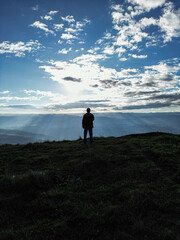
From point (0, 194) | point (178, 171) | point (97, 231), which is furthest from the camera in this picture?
point (178, 171)

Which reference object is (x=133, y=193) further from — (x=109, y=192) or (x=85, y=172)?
(x=85, y=172)

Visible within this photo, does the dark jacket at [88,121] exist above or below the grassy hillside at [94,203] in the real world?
above

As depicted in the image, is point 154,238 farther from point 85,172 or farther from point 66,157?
point 66,157

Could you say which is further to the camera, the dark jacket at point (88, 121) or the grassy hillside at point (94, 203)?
the dark jacket at point (88, 121)

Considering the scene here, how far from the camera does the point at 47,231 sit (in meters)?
3.81

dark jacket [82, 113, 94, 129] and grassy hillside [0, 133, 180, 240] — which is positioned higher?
dark jacket [82, 113, 94, 129]

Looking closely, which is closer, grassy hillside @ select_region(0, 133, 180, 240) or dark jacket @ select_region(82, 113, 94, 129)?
grassy hillside @ select_region(0, 133, 180, 240)

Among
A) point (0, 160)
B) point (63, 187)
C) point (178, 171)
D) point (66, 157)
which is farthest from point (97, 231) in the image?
point (0, 160)

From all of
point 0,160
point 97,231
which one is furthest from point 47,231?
point 0,160

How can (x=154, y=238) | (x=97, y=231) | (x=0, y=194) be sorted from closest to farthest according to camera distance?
(x=154, y=238), (x=97, y=231), (x=0, y=194)

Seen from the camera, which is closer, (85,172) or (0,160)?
(85,172)

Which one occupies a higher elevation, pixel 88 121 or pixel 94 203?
pixel 88 121

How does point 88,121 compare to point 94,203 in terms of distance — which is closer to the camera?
point 94,203

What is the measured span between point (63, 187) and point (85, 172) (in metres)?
1.75
